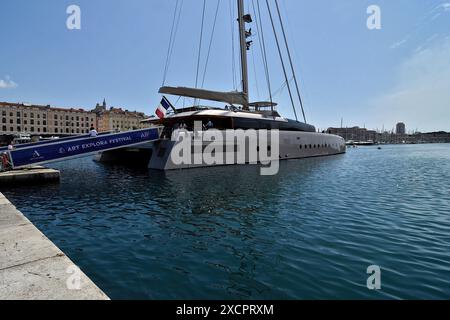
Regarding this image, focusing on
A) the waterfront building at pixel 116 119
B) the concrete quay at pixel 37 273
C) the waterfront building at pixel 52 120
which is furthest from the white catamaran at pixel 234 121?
the waterfront building at pixel 116 119

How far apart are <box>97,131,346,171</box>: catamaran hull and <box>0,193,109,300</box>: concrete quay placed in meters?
17.3

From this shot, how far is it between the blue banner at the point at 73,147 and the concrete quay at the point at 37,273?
45.7 ft

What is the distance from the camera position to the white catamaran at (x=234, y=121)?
958 inches

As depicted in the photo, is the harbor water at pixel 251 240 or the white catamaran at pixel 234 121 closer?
the harbor water at pixel 251 240

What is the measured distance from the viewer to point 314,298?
456 centimetres

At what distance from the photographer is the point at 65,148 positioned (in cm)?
1847

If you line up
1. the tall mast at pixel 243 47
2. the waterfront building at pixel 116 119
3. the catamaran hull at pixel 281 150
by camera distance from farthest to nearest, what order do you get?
the waterfront building at pixel 116 119 < the tall mast at pixel 243 47 < the catamaran hull at pixel 281 150

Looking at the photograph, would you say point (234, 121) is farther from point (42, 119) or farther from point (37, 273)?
point (42, 119)

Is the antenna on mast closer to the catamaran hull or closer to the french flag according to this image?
the catamaran hull

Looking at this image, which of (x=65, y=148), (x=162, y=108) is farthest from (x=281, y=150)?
(x=65, y=148)

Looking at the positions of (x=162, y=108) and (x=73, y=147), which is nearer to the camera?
(x=73, y=147)

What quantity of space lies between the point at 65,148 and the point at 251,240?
54.4ft

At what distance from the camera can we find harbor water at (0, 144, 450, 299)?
4.96m

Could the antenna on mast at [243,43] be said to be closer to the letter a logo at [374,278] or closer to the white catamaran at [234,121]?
the white catamaran at [234,121]
